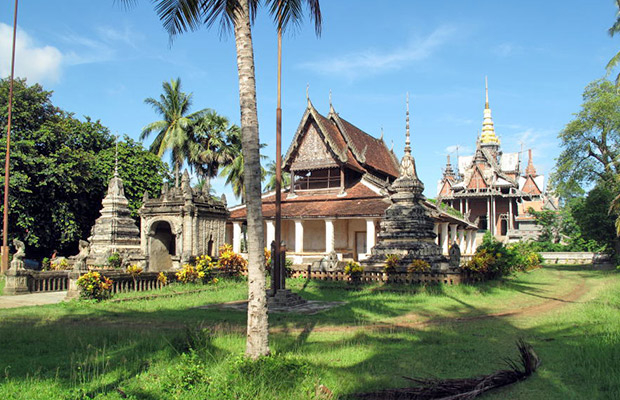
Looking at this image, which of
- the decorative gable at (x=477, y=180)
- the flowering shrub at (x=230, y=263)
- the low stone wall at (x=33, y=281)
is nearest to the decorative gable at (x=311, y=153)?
the flowering shrub at (x=230, y=263)

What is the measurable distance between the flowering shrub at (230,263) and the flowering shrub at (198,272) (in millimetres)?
1148

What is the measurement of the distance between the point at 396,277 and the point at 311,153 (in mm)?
16134

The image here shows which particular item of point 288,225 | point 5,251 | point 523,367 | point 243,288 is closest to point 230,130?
point 288,225

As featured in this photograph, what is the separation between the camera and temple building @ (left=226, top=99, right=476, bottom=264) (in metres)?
29.2

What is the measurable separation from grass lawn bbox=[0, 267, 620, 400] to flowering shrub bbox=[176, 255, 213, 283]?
320 cm

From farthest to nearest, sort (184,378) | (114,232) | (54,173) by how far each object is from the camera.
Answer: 1. (54,173)
2. (114,232)
3. (184,378)

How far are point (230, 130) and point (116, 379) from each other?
116 feet

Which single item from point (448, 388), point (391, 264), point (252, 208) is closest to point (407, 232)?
point (391, 264)

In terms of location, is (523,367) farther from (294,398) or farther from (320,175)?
(320,175)

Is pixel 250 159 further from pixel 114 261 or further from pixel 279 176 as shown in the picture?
pixel 114 261

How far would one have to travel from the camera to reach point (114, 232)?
22.6 metres

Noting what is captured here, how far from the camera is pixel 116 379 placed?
6.07 m

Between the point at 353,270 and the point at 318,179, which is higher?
the point at 318,179

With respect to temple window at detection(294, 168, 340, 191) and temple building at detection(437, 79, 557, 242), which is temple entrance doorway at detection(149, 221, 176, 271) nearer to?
temple window at detection(294, 168, 340, 191)
